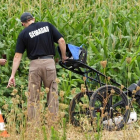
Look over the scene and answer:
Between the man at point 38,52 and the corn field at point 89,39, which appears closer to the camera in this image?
the man at point 38,52

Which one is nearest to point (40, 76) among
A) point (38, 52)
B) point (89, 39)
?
point (38, 52)

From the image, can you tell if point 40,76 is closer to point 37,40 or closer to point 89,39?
point 37,40

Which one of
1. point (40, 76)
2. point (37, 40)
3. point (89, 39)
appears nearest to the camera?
point (37, 40)

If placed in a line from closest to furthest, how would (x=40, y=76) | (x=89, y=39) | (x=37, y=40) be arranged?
1. (x=37, y=40)
2. (x=40, y=76)
3. (x=89, y=39)

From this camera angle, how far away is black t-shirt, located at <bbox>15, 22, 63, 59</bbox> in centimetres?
795

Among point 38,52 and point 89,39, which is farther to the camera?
point 89,39

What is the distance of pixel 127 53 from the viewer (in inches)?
393

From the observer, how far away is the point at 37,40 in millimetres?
7953

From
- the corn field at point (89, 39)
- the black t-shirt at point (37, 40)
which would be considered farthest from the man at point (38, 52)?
the corn field at point (89, 39)

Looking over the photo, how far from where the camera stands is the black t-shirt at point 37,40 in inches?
313

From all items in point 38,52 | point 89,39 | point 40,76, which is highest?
point 38,52

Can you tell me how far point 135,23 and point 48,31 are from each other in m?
3.47

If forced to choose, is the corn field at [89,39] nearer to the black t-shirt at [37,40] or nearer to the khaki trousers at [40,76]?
the khaki trousers at [40,76]

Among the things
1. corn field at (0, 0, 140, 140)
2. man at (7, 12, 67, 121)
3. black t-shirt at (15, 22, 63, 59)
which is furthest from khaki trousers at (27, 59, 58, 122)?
corn field at (0, 0, 140, 140)
